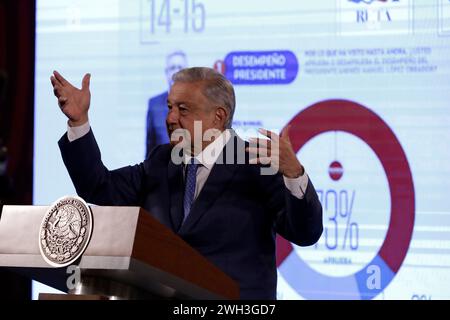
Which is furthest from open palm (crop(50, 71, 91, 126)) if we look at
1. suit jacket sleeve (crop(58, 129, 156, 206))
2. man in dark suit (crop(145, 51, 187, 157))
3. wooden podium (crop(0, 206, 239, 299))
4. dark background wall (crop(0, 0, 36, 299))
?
dark background wall (crop(0, 0, 36, 299))

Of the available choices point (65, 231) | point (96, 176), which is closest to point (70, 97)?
point (96, 176)

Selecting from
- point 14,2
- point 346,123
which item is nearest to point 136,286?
point 346,123

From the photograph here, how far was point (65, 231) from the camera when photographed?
6.48 feet

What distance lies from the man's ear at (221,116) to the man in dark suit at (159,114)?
1163mm

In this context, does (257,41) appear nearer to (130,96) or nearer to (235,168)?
(130,96)

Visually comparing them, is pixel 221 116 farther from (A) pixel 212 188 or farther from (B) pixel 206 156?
(A) pixel 212 188

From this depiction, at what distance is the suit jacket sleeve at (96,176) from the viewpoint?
8.97 ft

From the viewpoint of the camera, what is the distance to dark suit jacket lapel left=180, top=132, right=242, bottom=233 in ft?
8.71

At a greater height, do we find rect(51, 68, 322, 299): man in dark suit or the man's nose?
the man's nose

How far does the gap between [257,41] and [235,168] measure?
4.09 feet

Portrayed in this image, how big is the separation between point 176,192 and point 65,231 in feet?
2.78

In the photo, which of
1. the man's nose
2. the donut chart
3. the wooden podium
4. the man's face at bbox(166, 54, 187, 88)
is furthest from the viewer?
the man's face at bbox(166, 54, 187, 88)

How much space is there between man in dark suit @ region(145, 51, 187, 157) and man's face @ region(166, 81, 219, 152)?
3.98 ft

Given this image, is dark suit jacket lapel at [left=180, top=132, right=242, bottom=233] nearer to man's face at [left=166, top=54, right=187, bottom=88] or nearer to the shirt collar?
the shirt collar
